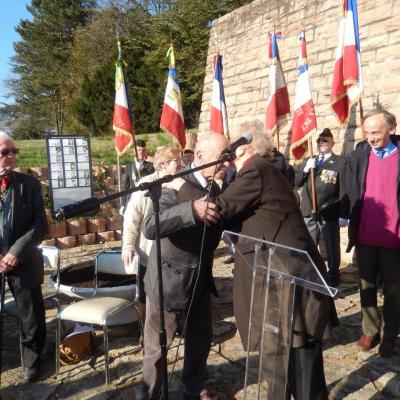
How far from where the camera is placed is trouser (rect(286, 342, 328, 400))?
7.22ft

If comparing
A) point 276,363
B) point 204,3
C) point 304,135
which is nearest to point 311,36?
point 304,135

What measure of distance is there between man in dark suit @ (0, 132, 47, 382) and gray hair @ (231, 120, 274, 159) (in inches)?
70.9

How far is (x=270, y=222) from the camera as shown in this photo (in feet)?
6.84

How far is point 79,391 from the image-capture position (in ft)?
9.95

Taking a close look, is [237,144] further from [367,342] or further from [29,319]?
[367,342]

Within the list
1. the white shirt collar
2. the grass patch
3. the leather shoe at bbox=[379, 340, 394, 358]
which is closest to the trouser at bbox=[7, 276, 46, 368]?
the white shirt collar

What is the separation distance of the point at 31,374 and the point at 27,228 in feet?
3.76

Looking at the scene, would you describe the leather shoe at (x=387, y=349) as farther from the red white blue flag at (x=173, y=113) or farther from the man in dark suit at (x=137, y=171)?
the red white blue flag at (x=173, y=113)

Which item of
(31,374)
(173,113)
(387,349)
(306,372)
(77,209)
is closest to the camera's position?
(77,209)

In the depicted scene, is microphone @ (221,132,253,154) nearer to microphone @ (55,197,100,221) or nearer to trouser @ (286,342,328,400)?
microphone @ (55,197,100,221)

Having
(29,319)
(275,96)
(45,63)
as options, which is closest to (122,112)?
(275,96)

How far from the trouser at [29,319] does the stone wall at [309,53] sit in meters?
3.41

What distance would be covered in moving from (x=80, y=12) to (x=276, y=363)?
3296 centimetres

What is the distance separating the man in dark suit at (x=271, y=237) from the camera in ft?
6.70
